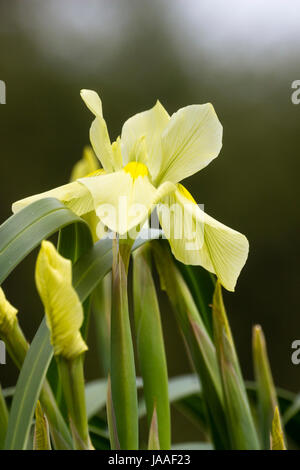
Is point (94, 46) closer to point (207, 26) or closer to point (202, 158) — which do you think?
point (207, 26)

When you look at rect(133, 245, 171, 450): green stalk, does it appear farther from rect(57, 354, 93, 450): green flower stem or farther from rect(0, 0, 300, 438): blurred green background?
rect(0, 0, 300, 438): blurred green background

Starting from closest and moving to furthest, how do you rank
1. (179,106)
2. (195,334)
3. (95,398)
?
(195,334) < (95,398) < (179,106)

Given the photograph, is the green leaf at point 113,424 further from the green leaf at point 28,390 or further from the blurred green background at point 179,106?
the blurred green background at point 179,106

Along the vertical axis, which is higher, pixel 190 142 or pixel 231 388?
pixel 190 142

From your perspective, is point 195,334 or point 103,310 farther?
point 103,310

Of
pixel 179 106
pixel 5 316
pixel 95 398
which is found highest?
pixel 179 106

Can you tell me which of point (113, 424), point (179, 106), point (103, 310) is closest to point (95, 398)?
point (103, 310)

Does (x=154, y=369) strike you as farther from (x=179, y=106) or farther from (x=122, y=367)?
(x=179, y=106)

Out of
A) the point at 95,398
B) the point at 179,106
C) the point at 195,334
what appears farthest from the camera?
the point at 179,106
